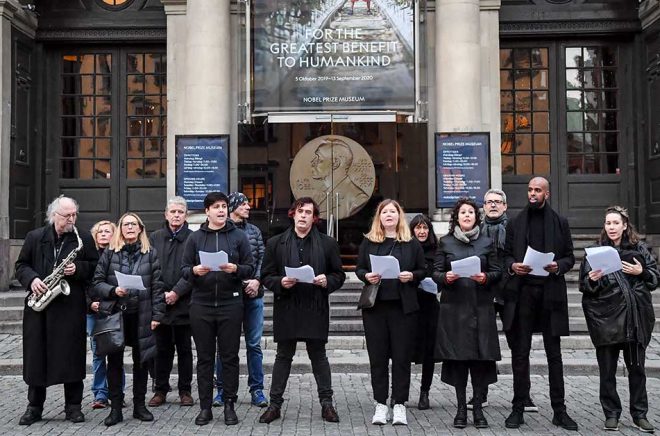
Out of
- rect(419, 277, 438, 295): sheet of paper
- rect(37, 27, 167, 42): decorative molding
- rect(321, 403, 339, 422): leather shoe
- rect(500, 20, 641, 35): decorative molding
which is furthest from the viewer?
rect(37, 27, 167, 42): decorative molding

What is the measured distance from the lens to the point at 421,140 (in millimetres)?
15445

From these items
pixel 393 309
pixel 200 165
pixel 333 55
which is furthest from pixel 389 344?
pixel 333 55

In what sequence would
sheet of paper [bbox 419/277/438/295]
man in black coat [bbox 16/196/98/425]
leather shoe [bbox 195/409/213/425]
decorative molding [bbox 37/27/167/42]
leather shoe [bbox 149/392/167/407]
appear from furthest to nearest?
1. decorative molding [bbox 37/27/167/42]
2. leather shoe [bbox 149/392/167/407]
3. sheet of paper [bbox 419/277/438/295]
4. man in black coat [bbox 16/196/98/425]
5. leather shoe [bbox 195/409/213/425]

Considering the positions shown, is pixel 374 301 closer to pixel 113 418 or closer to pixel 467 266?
pixel 467 266

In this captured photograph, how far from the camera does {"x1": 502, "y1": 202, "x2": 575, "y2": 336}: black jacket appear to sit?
7805 millimetres

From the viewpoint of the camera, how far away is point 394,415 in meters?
7.89

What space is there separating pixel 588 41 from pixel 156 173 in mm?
8741

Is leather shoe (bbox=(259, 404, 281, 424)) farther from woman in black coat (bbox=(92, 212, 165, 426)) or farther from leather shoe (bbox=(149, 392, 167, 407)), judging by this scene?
leather shoe (bbox=(149, 392, 167, 407))

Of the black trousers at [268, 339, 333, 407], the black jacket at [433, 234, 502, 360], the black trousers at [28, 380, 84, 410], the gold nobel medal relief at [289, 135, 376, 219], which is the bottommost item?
the black trousers at [28, 380, 84, 410]

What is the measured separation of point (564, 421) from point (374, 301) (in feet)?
6.41

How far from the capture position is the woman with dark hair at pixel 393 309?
7926 mm

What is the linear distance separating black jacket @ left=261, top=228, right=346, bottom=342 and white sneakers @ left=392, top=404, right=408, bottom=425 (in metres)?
0.89

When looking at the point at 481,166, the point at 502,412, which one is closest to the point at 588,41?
the point at 481,166

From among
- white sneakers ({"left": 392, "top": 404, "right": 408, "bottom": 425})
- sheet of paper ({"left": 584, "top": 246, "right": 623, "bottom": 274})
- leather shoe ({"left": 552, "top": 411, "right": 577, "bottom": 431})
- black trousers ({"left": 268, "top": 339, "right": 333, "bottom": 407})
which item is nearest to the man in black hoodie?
black trousers ({"left": 268, "top": 339, "right": 333, "bottom": 407})
